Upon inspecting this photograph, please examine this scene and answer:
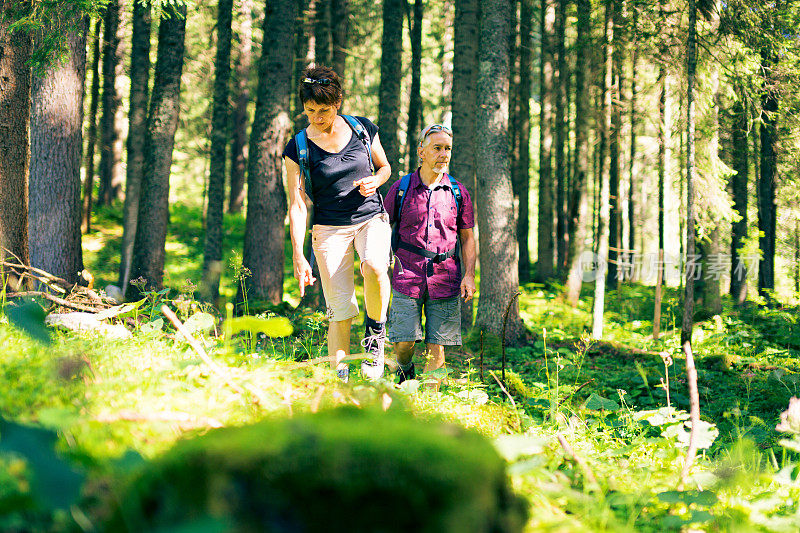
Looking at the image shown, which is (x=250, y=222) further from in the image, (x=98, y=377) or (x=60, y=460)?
(x=60, y=460)

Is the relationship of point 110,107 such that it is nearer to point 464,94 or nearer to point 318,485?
point 464,94

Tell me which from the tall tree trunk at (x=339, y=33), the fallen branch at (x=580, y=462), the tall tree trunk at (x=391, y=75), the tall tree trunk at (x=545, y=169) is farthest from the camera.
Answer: the tall tree trunk at (x=545, y=169)

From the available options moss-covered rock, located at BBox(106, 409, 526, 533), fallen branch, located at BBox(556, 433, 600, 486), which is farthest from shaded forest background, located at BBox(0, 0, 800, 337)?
moss-covered rock, located at BBox(106, 409, 526, 533)

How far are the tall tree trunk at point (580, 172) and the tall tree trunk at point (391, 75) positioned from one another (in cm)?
396

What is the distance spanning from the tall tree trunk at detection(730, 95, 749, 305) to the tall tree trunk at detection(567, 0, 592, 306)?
3.30m

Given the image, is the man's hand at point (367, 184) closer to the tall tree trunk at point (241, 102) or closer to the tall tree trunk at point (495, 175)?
the tall tree trunk at point (495, 175)

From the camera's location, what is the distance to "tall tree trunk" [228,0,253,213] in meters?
15.0

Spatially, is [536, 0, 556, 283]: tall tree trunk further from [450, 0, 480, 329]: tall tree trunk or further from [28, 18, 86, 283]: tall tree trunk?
[28, 18, 86, 283]: tall tree trunk

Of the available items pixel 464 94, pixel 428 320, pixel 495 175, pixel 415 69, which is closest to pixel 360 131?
pixel 428 320

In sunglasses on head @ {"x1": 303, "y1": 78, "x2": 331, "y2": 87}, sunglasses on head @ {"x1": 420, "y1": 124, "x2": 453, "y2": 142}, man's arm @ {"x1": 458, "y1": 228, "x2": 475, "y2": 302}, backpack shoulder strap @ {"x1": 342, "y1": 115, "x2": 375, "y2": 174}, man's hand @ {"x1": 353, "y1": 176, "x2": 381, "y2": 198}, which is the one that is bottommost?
man's arm @ {"x1": 458, "y1": 228, "x2": 475, "y2": 302}

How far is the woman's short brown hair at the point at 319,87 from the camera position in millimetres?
4000

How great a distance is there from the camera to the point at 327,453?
1.33 m

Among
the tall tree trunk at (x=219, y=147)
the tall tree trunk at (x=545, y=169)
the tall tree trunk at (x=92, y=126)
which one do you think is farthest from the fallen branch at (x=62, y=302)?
the tall tree trunk at (x=545, y=169)

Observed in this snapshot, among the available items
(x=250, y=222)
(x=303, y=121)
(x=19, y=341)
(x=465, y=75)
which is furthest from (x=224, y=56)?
(x=19, y=341)
